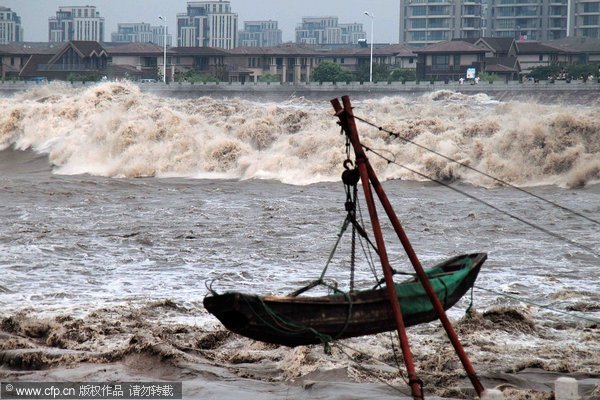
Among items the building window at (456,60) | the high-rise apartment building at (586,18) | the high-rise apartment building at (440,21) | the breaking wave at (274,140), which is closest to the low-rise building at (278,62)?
the building window at (456,60)

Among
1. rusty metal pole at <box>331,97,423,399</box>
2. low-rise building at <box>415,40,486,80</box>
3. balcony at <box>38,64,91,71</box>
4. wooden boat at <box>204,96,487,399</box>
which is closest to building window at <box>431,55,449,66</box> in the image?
low-rise building at <box>415,40,486,80</box>

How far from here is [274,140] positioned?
39500mm

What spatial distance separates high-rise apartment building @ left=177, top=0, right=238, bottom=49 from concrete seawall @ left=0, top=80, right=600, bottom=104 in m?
102

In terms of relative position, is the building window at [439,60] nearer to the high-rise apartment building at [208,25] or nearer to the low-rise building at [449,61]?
the low-rise building at [449,61]

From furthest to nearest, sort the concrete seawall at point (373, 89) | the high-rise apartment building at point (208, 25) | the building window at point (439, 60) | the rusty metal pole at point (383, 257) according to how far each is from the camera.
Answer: the high-rise apartment building at point (208, 25) < the building window at point (439, 60) < the concrete seawall at point (373, 89) < the rusty metal pole at point (383, 257)

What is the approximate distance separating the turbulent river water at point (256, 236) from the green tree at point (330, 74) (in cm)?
2640

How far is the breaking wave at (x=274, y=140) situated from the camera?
33594 mm

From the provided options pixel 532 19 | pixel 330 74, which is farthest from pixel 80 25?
pixel 330 74

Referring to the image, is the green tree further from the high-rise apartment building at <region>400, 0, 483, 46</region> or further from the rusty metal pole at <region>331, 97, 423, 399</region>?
the rusty metal pole at <region>331, 97, 423, 399</region>

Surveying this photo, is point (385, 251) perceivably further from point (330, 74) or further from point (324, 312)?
point (330, 74)

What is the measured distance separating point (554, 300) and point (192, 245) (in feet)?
25.5

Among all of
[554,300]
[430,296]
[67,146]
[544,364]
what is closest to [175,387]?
[430,296]

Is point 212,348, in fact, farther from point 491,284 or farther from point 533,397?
point 491,284

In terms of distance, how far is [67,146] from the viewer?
40.1 meters
